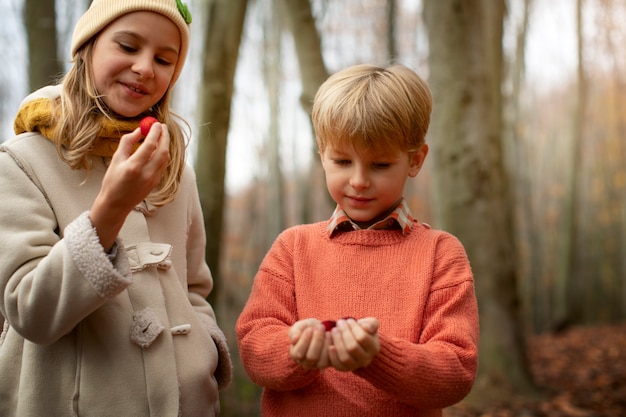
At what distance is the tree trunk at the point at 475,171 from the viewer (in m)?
5.66

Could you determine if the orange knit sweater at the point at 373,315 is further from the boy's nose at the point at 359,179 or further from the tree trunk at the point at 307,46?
the tree trunk at the point at 307,46

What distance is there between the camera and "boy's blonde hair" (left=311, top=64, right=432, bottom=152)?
1.91 m

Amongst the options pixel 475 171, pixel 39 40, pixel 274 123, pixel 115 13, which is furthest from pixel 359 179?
pixel 274 123

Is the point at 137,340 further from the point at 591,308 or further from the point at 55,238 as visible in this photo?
the point at 591,308

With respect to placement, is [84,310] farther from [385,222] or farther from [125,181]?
[385,222]

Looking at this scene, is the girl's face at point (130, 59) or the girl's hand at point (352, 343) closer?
the girl's hand at point (352, 343)

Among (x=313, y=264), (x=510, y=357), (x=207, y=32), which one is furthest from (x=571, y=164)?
(x=313, y=264)

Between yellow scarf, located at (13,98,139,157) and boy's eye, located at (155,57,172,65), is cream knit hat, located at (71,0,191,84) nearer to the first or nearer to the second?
boy's eye, located at (155,57,172,65)

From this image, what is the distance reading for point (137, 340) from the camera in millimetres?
1885

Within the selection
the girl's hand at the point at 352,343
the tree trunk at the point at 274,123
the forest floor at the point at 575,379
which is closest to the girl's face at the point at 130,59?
the girl's hand at the point at 352,343

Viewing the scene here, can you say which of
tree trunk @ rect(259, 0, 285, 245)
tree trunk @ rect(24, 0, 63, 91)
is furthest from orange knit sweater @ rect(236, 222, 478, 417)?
tree trunk @ rect(259, 0, 285, 245)

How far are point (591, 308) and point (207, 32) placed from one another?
17002 mm

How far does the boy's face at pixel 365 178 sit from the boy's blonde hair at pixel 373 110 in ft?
0.11

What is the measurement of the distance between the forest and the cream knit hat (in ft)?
0.52
